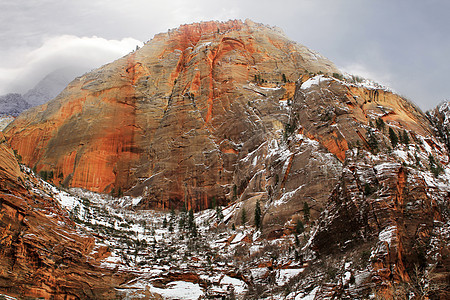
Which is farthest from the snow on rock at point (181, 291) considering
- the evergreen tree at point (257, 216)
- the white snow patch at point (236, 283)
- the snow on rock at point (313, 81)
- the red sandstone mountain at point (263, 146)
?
the snow on rock at point (313, 81)

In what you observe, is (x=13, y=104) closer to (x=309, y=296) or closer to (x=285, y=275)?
(x=285, y=275)

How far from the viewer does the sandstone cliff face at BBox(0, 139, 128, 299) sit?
4488cm

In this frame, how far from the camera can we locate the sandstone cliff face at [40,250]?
44.9m

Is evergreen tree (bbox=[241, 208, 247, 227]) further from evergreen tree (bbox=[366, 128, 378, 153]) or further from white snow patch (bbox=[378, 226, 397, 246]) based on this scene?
white snow patch (bbox=[378, 226, 397, 246])

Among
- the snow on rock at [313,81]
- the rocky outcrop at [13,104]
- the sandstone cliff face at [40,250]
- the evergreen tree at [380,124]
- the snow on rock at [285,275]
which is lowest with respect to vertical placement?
the snow on rock at [285,275]

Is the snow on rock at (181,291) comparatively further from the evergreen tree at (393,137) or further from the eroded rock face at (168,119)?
the evergreen tree at (393,137)

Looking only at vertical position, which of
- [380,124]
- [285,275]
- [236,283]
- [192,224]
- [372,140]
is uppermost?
[380,124]

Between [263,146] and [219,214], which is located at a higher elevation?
[263,146]

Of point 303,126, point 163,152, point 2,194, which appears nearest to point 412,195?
point 303,126

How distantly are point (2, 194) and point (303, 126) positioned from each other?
42421mm

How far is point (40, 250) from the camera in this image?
158 ft

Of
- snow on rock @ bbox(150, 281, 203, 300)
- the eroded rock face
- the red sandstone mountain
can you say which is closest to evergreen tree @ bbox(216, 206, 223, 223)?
the red sandstone mountain

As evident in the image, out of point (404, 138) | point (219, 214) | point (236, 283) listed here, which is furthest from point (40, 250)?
point (404, 138)

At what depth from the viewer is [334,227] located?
4606cm
